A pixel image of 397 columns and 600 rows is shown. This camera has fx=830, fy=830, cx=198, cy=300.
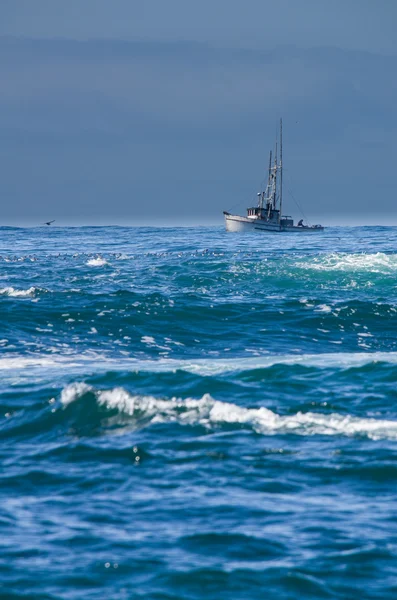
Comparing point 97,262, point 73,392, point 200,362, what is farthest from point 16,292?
point 73,392

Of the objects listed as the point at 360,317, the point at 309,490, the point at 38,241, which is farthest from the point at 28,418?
the point at 38,241

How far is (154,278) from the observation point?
54.0 metres

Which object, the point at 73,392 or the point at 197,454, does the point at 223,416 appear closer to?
the point at 197,454

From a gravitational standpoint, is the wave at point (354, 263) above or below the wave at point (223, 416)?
above

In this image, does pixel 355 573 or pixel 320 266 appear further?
pixel 320 266

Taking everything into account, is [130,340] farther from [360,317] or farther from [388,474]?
[388,474]

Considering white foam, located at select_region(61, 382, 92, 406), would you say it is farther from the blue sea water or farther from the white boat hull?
the white boat hull

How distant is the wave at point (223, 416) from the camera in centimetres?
1836

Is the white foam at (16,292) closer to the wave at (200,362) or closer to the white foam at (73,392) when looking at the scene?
the wave at (200,362)

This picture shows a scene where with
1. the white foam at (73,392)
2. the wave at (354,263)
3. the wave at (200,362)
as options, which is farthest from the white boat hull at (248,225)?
the white foam at (73,392)

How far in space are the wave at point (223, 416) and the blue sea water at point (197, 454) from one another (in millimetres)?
73

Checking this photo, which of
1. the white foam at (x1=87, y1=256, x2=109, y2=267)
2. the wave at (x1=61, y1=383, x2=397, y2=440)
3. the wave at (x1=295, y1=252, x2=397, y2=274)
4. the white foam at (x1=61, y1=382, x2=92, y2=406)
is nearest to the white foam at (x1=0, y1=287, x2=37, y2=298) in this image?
the white foam at (x1=87, y1=256, x2=109, y2=267)

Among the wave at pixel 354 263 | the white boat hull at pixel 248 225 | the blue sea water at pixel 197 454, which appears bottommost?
the blue sea water at pixel 197 454

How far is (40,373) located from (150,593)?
1525 centimetres
